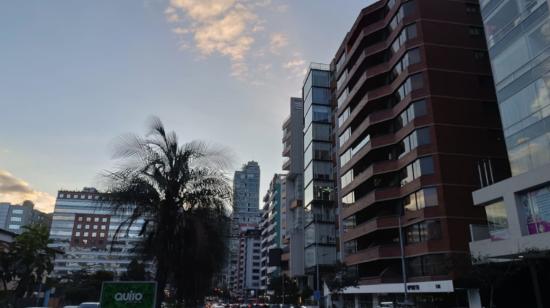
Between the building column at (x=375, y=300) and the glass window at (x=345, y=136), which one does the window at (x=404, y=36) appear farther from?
the building column at (x=375, y=300)

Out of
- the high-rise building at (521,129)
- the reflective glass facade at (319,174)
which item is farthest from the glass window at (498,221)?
the reflective glass facade at (319,174)


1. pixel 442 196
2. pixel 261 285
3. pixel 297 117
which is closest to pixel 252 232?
pixel 261 285

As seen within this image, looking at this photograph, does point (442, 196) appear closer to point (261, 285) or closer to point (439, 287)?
point (439, 287)

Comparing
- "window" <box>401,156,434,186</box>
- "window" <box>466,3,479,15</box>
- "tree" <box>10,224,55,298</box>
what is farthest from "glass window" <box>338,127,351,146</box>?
"tree" <box>10,224,55,298</box>

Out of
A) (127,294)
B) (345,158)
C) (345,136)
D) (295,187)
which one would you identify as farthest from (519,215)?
(295,187)

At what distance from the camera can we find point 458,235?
39.4m

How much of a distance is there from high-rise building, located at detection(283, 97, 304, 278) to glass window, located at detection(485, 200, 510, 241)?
181ft

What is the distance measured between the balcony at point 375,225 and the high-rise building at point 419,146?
0.11 m

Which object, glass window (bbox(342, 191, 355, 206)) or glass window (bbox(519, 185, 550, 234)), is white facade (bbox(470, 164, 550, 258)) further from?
glass window (bbox(342, 191, 355, 206))

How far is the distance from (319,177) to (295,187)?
21.1 meters

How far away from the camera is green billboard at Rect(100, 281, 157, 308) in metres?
11.0

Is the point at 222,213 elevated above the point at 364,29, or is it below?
below

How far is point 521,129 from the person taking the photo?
94.7 feet

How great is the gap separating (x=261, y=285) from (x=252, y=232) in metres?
21.0
